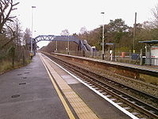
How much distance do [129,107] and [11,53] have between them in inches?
661

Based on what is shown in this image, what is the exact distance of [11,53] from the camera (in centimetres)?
1898

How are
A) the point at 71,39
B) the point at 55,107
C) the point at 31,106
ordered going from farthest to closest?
the point at 71,39 < the point at 31,106 < the point at 55,107

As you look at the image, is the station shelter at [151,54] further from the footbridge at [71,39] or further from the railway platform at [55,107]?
the footbridge at [71,39]

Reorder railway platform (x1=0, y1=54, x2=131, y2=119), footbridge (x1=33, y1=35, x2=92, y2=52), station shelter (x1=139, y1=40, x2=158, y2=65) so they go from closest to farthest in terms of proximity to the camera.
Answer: railway platform (x1=0, y1=54, x2=131, y2=119) → station shelter (x1=139, y1=40, x2=158, y2=65) → footbridge (x1=33, y1=35, x2=92, y2=52)

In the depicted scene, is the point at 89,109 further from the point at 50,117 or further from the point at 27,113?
the point at 27,113

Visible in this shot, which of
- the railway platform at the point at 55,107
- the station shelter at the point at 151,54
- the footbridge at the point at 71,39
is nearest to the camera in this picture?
the railway platform at the point at 55,107

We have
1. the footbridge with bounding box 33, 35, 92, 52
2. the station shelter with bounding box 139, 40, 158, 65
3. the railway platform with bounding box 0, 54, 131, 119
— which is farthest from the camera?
the footbridge with bounding box 33, 35, 92, 52

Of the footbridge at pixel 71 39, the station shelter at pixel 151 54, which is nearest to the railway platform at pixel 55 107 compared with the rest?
the station shelter at pixel 151 54

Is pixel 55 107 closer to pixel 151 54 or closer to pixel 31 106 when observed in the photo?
pixel 31 106

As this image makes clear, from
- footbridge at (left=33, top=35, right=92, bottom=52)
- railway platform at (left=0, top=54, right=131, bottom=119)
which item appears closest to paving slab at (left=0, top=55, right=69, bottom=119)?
railway platform at (left=0, top=54, right=131, bottom=119)

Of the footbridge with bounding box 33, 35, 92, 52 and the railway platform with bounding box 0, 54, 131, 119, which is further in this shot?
the footbridge with bounding box 33, 35, 92, 52

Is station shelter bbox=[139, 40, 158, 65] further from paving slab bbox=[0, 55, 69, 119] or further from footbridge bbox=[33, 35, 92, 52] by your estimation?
footbridge bbox=[33, 35, 92, 52]

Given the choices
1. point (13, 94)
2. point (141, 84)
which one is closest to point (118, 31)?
point (141, 84)

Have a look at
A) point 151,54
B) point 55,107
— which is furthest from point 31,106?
point 151,54
